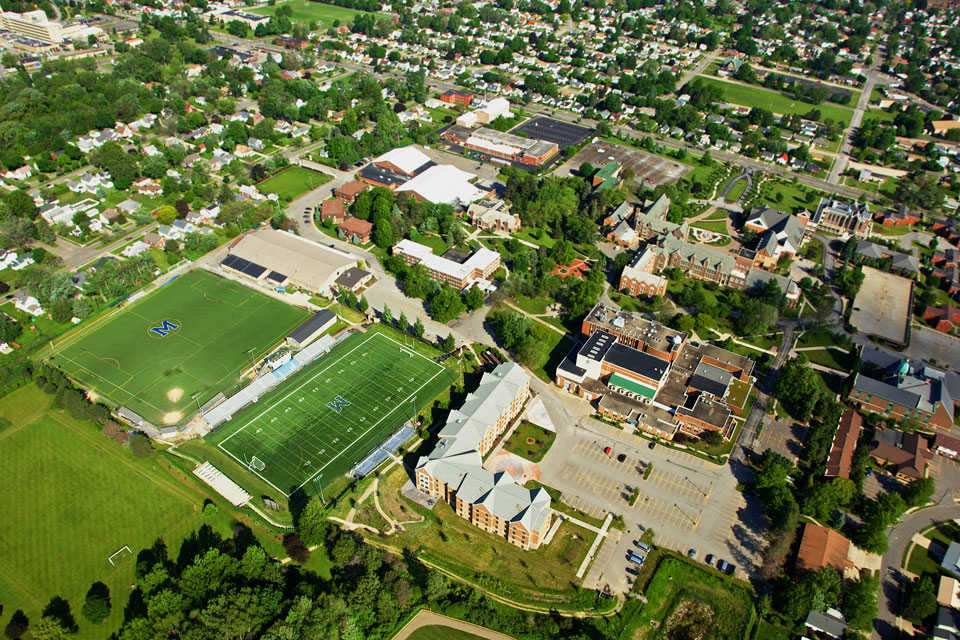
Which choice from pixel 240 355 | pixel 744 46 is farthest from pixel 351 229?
pixel 744 46

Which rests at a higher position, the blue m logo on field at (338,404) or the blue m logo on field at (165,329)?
the blue m logo on field at (338,404)

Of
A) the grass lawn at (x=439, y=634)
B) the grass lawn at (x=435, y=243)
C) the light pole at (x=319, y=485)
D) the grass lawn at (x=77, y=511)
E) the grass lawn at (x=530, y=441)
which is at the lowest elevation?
the grass lawn at (x=77, y=511)

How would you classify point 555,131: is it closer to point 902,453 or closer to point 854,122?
point 854,122

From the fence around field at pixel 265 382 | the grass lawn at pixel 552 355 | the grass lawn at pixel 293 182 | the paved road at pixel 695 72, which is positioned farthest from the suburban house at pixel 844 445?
the paved road at pixel 695 72

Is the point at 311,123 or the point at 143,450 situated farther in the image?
the point at 311,123

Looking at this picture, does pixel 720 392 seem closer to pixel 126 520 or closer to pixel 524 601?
pixel 524 601

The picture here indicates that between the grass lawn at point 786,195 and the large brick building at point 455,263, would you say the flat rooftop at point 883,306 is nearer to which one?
the grass lawn at point 786,195

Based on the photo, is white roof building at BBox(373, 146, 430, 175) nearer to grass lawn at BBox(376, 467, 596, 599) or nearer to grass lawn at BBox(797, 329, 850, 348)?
grass lawn at BBox(797, 329, 850, 348)
